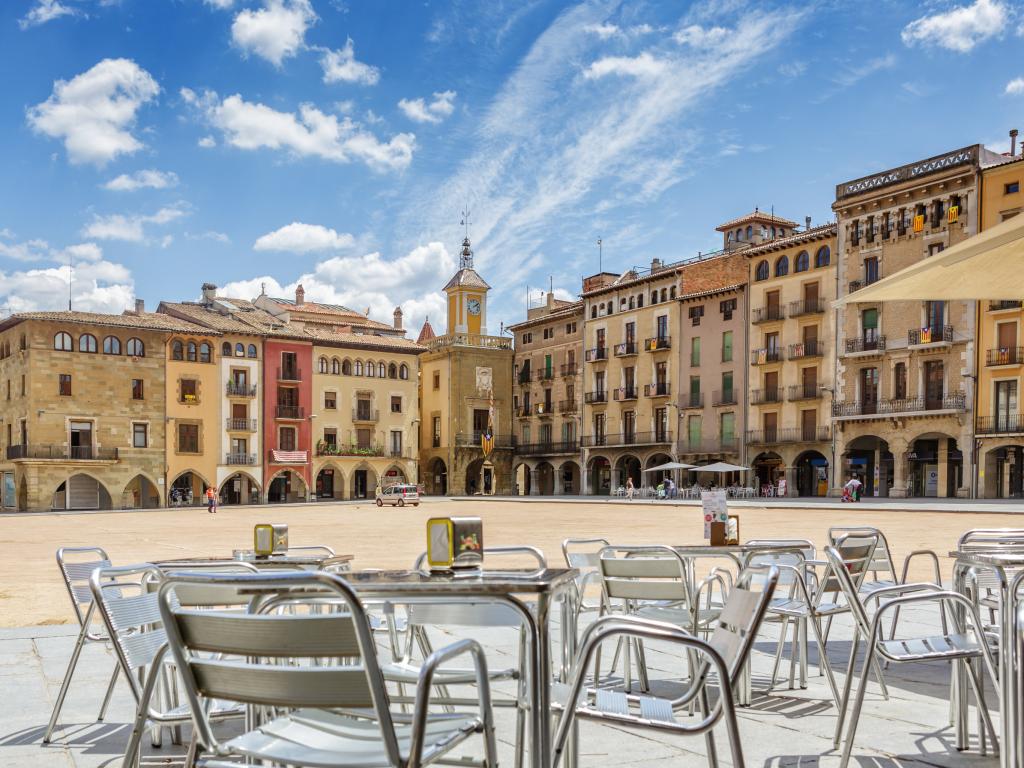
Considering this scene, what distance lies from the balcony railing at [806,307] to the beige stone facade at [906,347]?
3.64 feet

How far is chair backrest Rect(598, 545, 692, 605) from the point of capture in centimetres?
424

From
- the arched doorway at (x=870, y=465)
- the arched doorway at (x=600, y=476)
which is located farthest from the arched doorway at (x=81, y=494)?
the arched doorway at (x=870, y=465)

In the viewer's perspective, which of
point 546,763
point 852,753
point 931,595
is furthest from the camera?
point 852,753

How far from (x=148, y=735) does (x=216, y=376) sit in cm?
4693

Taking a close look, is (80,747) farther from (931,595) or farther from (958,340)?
(958,340)

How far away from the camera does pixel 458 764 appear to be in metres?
2.66

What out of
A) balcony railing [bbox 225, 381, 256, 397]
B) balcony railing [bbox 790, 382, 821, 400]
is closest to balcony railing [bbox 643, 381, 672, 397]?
balcony railing [bbox 790, 382, 821, 400]

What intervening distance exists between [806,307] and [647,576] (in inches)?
1592

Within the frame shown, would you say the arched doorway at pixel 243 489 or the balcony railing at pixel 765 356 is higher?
the balcony railing at pixel 765 356

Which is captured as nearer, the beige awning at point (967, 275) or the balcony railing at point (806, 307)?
the beige awning at point (967, 275)

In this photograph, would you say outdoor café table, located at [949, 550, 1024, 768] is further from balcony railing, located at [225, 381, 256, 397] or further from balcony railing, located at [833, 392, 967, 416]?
balcony railing, located at [225, 381, 256, 397]

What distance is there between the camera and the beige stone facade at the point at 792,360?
137ft

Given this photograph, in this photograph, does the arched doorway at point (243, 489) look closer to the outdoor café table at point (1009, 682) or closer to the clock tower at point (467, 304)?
the clock tower at point (467, 304)

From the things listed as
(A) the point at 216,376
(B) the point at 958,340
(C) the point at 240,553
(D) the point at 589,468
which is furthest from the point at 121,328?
(C) the point at 240,553
